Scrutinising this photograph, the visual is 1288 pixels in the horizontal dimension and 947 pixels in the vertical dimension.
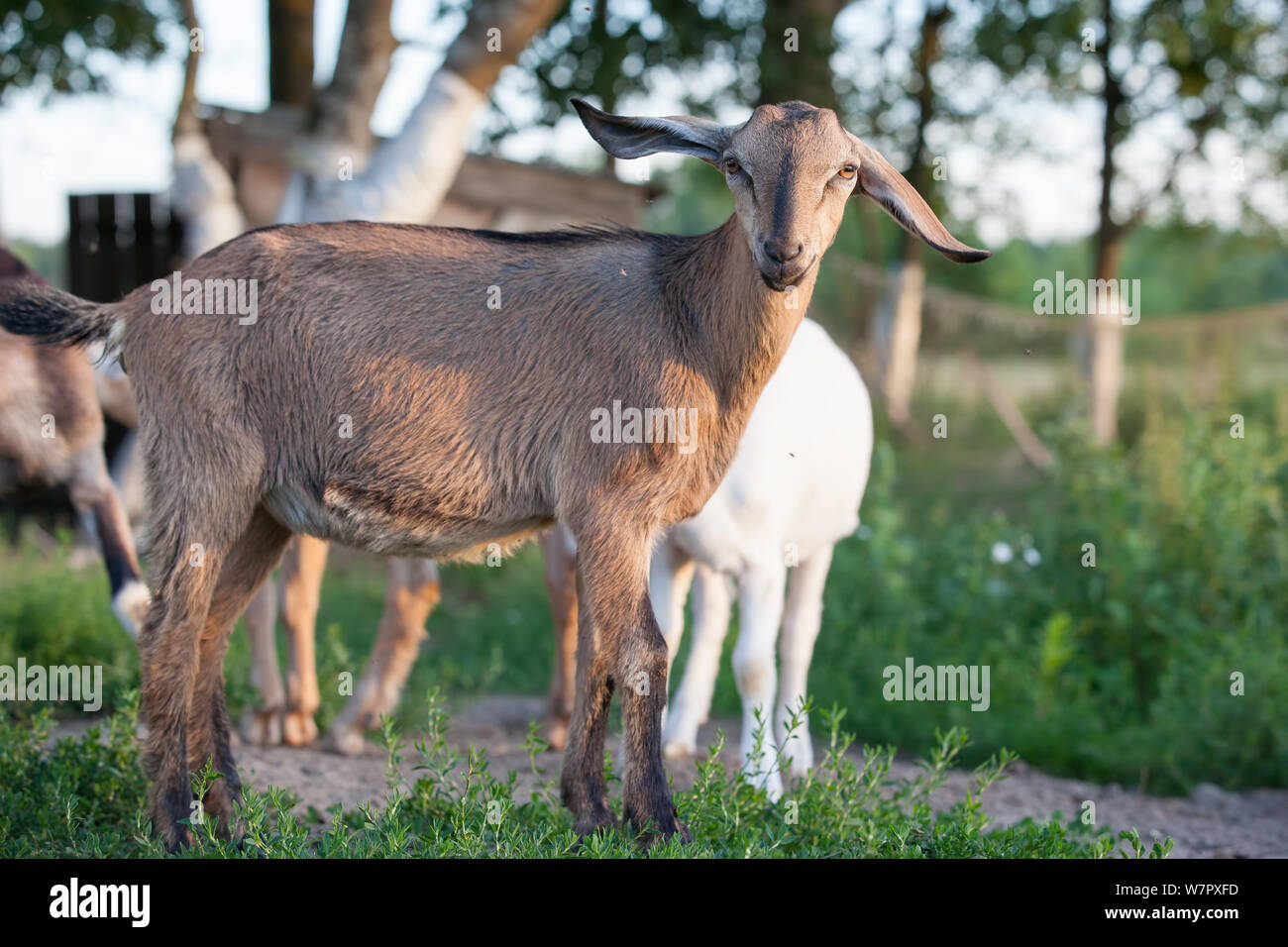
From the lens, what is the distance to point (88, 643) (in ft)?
22.2

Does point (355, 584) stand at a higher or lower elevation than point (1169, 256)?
lower

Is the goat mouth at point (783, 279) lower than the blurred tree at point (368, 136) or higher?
lower

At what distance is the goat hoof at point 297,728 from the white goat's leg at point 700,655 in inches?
66.7

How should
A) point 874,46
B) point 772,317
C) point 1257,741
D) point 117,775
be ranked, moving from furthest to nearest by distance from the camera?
point 874,46, point 1257,741, point 117,775, point 772,317

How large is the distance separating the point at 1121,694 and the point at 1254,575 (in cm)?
124

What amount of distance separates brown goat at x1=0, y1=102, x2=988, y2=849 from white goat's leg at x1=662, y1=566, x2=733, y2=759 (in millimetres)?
1788

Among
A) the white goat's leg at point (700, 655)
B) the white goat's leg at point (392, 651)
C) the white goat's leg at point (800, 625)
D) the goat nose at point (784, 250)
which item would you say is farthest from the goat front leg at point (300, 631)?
the goat nose at point (784, 250)

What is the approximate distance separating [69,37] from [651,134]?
941cm

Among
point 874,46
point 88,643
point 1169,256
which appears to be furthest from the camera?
point 1169,256

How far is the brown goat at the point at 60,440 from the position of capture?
569 cm

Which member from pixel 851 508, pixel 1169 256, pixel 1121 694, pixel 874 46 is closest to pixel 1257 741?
pixel 1121 694

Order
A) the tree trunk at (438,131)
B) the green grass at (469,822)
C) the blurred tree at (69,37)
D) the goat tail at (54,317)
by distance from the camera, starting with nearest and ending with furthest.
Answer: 1. the green grass at (469,822)
2. the goat tail at (54,317)
3. the tree trunk at (438,131)
4. the blurred tree at (69,37)

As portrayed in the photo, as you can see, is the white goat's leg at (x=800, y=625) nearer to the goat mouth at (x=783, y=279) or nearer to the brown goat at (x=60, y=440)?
the goat mouth at (x=783, y=279)
